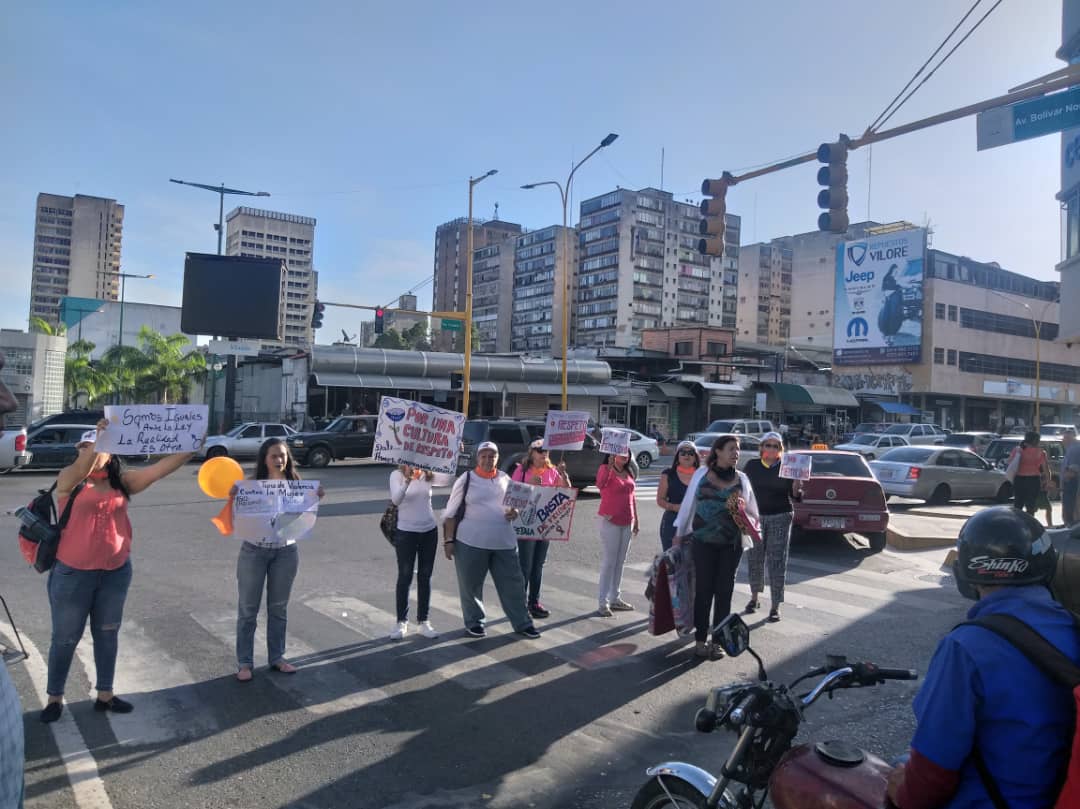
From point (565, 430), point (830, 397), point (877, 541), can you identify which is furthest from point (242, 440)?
point (830, 397)

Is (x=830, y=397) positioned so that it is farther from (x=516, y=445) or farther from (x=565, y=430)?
(x=565, y=430)

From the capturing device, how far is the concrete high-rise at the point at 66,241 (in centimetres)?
14362

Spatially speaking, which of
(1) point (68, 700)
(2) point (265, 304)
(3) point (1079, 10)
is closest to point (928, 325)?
(3) point (1079, 10)

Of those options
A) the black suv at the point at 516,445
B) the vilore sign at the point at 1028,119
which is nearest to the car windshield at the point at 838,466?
the vilore sign at the point at 1028,119

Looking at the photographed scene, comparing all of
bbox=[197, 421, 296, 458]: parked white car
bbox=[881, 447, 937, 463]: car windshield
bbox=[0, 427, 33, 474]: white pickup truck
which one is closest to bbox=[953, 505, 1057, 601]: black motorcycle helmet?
bbox=[881, 447, 937, 463]: car windshield

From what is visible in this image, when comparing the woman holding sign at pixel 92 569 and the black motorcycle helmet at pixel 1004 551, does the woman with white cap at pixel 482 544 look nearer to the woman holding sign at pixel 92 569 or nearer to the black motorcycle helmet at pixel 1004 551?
the woman holding sign at pixel 92 569

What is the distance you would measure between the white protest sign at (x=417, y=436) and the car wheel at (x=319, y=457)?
2013 cm

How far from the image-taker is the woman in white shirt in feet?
22.7

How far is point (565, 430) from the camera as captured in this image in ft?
32.8

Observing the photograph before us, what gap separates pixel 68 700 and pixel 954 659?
5432 mm

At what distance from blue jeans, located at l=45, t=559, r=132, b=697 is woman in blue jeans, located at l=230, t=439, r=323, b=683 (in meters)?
0.85

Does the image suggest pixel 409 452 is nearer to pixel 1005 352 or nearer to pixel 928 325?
pixel 928 325

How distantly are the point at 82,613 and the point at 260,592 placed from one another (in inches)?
47.3

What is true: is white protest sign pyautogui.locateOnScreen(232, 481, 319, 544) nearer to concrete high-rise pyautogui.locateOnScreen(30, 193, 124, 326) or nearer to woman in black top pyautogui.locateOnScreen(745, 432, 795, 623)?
woman in black top pyautogui.locateOnScreen(745, 432, 795, 623)
